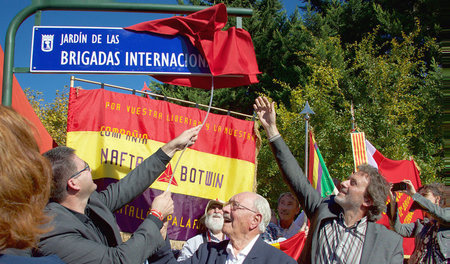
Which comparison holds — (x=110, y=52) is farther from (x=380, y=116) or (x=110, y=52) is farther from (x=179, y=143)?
(x=380, y=116)

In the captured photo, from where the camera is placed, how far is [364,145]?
6531 millimetres

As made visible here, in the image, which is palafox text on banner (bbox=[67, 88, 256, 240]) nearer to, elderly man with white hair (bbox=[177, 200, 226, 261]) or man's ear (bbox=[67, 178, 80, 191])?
elderly man with white hair (bbox=[177, 200, 226, 261])

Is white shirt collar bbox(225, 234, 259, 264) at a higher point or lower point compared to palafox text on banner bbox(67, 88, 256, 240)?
lower

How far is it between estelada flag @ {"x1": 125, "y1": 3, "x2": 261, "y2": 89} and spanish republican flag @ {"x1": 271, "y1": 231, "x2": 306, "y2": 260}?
1911mm

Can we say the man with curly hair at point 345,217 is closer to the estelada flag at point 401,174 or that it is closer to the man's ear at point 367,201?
the man's ear at point 367,201

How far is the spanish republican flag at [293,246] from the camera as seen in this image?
4734 millimetres

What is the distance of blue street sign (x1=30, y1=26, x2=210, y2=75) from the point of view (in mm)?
3367

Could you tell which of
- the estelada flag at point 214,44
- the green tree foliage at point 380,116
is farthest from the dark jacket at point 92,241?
the green tree foliage at point 380,116

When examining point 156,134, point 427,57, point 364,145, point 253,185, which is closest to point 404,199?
point 364,145

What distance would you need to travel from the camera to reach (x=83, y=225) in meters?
2.32

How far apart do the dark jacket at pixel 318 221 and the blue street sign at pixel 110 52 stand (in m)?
1.17

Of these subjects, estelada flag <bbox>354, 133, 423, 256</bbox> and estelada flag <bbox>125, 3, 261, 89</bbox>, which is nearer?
estelada flag <bbox>125, 3, 261, 89</bbox>

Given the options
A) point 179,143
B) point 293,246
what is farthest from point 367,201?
point 293,246

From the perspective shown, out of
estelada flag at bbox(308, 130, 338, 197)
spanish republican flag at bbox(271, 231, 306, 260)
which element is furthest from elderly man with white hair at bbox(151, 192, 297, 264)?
estelada flag at bbox(308, 130, 338, 197)
